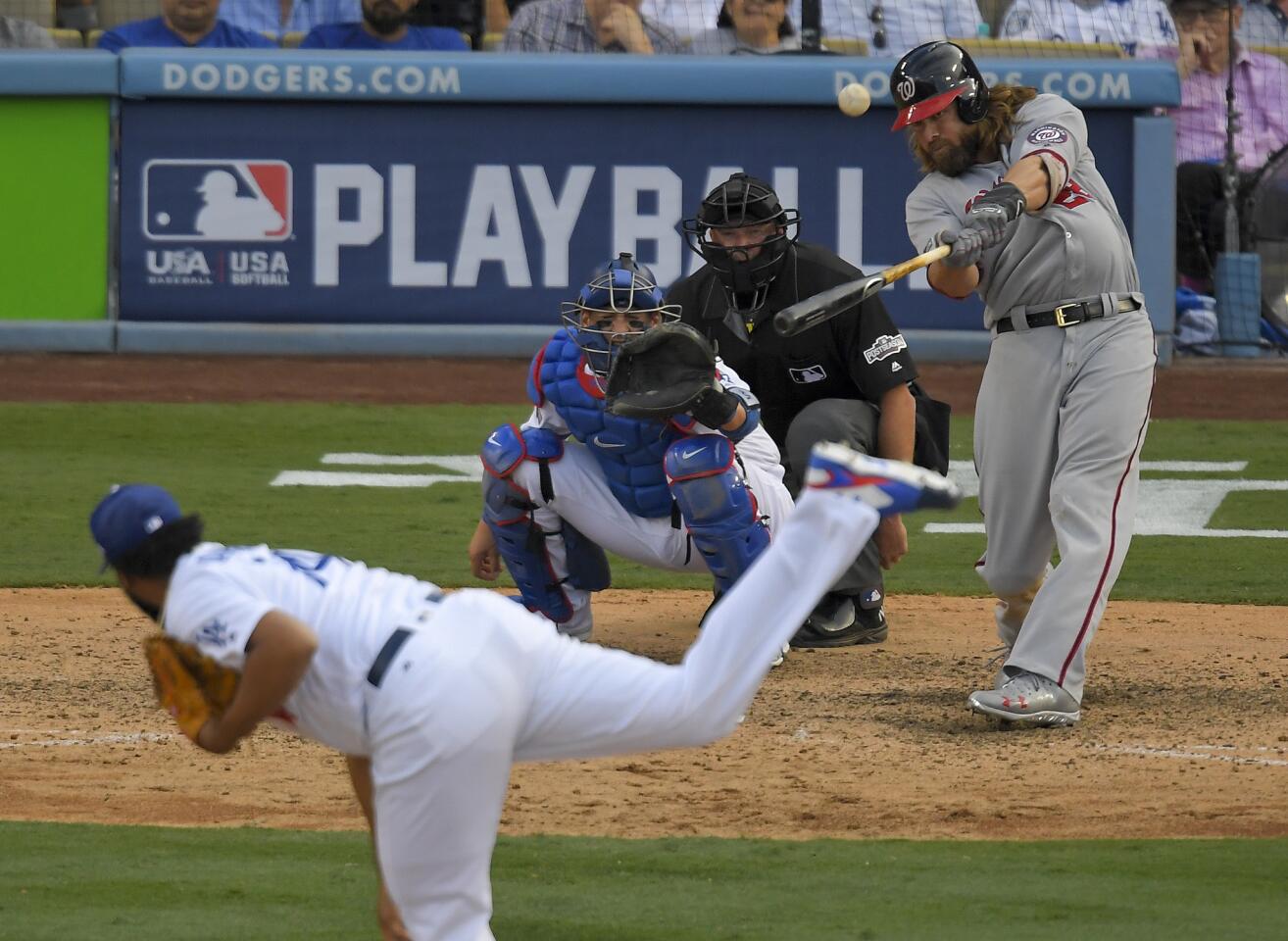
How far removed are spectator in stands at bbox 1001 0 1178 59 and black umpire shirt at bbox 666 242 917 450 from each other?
7218 mm

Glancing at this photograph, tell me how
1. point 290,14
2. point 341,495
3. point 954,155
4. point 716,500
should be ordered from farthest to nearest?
point 290,14 → point 341,495 → point 716,500 → point 954,155

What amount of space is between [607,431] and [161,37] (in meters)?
7.76

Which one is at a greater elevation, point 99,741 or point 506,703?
point 506,703

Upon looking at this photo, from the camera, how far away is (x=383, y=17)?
12516 millimetres

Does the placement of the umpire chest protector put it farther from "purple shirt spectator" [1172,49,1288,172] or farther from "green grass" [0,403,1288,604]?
"purple shirt spectator" [1172,49,1288,172]

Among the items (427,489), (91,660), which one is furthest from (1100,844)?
(427,489)

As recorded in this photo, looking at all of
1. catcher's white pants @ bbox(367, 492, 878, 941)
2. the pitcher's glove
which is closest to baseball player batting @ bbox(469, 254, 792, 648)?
the pitcher's glove

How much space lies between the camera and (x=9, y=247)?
12.1m

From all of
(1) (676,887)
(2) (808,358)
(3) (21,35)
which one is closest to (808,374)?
(2) (808,358)

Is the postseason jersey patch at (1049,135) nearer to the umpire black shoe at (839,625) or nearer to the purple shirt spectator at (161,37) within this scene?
the umpire black shoe at (839,625)

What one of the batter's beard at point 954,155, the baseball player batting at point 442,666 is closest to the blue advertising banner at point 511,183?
the batter's beard at point 954,155

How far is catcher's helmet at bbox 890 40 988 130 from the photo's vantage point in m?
5.20

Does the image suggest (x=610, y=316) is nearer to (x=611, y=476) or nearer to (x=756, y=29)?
(x=611, y=476)

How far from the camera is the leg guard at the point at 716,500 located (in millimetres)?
5773
